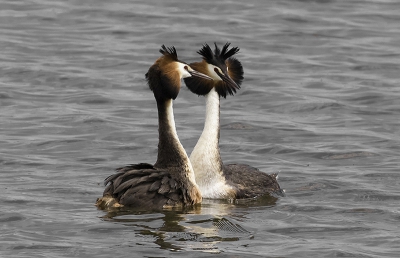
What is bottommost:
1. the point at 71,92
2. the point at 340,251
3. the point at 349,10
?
the point at 340,251

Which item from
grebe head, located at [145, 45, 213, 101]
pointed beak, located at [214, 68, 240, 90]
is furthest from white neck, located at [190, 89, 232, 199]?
grebe head, located at [145, 45, 213, 101]

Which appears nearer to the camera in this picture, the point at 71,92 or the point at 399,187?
the point at 399,187

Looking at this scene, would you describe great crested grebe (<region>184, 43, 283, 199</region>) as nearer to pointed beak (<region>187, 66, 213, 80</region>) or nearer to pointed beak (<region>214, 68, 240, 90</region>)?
pointed beak (<region>214, 68, 240, 90</region>)

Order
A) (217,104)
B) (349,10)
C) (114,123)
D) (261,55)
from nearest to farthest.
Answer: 1. (217,104)
2. (114,123)
3. (261,55)
4. (349,10)

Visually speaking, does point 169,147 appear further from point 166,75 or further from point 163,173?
point 166,75

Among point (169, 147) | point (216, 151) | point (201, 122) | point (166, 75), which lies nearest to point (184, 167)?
point (169, 147)

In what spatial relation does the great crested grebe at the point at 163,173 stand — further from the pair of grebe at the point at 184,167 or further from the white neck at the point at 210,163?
the white neck at the point at 210,163

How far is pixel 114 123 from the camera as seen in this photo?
53.5 ft

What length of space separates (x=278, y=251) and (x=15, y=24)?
47.4ft

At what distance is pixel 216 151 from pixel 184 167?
0.89 m

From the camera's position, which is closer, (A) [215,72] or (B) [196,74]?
(B) [196,74]

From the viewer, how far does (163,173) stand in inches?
460

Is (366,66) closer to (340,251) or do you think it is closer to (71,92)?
(71,92)

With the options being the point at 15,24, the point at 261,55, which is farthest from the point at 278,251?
the point at 15,24
